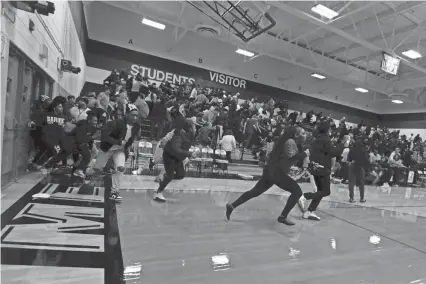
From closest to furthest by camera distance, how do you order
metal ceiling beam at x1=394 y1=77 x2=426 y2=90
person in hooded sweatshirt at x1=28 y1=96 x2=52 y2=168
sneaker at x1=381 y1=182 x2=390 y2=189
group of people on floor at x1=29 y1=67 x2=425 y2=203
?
group of people on floor at x1=29 y1=67 x2=425 y2=203
person in hooded sweatshirt at x1=28 y1=96 x2=52 y2=168
sneaker at x1=381 y1=182 x2=390 y2=189
metal ceiling beam at x1=394 y1=77 x2=426 y2=90

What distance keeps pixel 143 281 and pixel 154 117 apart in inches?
321

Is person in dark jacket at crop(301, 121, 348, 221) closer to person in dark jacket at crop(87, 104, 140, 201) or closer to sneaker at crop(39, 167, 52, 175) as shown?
person in dark jacket at crop(87, 104, 140, 201)

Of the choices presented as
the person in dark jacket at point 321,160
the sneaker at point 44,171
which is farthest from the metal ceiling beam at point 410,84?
the sneaker at point 44,171

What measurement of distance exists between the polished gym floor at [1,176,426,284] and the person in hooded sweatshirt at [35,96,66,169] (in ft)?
2.07

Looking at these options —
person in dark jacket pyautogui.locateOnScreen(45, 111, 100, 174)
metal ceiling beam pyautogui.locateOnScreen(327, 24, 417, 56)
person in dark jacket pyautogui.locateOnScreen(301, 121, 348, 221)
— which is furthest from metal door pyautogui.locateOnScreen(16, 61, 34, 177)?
metal ceiling beam pyautogui.locateOnScreen(327, 24, 417, 56)

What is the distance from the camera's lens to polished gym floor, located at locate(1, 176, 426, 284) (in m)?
2.46

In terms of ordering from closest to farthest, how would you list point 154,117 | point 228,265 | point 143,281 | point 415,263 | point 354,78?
point 143,281, point 228,265, point 415,263, point 154,117, point 354,78

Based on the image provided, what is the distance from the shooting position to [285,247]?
3.44 metres

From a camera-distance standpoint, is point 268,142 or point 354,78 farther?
point 354,78

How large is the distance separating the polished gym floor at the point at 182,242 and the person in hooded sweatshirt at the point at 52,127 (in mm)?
631

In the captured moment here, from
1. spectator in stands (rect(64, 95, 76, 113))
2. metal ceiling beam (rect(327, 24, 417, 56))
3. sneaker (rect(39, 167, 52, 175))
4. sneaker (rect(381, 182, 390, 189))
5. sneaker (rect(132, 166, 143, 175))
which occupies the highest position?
metal ceiling beam (rect(327, 24, 417, 56))

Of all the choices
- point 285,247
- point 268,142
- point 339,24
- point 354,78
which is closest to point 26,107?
point 285,247

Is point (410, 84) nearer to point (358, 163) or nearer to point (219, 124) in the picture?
point (219, 124)

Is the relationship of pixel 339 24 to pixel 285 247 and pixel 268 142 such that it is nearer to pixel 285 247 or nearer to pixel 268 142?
pixel 268 142
